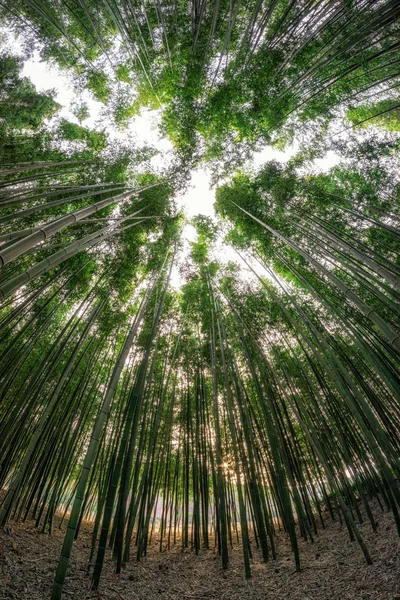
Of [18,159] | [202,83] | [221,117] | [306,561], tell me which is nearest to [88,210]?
[18,159]

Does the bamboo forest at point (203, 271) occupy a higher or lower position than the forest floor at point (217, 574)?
higher

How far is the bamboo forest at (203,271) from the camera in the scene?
326 centimetres

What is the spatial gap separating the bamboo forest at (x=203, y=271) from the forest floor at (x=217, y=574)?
39mm

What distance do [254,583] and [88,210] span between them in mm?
3922

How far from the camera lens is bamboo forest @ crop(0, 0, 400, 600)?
10.7ft

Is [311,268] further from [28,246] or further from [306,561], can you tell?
[28,246]

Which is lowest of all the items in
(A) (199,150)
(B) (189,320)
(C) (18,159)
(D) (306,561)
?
(D) (306,561)

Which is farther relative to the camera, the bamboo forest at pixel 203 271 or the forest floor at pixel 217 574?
the bamboo forest at pixel 203 271

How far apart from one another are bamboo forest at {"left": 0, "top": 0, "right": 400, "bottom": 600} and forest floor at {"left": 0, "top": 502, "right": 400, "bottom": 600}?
0.04m

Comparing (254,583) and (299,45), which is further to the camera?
(299,45)

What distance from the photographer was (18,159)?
4.21 metres

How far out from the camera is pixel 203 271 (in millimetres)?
5445

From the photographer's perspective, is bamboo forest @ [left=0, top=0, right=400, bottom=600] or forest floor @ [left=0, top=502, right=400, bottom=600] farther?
bamboo forest @ [left=0, top=0, right=400, bottom=600]

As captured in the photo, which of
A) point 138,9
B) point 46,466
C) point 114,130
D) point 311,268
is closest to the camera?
point 46,466
